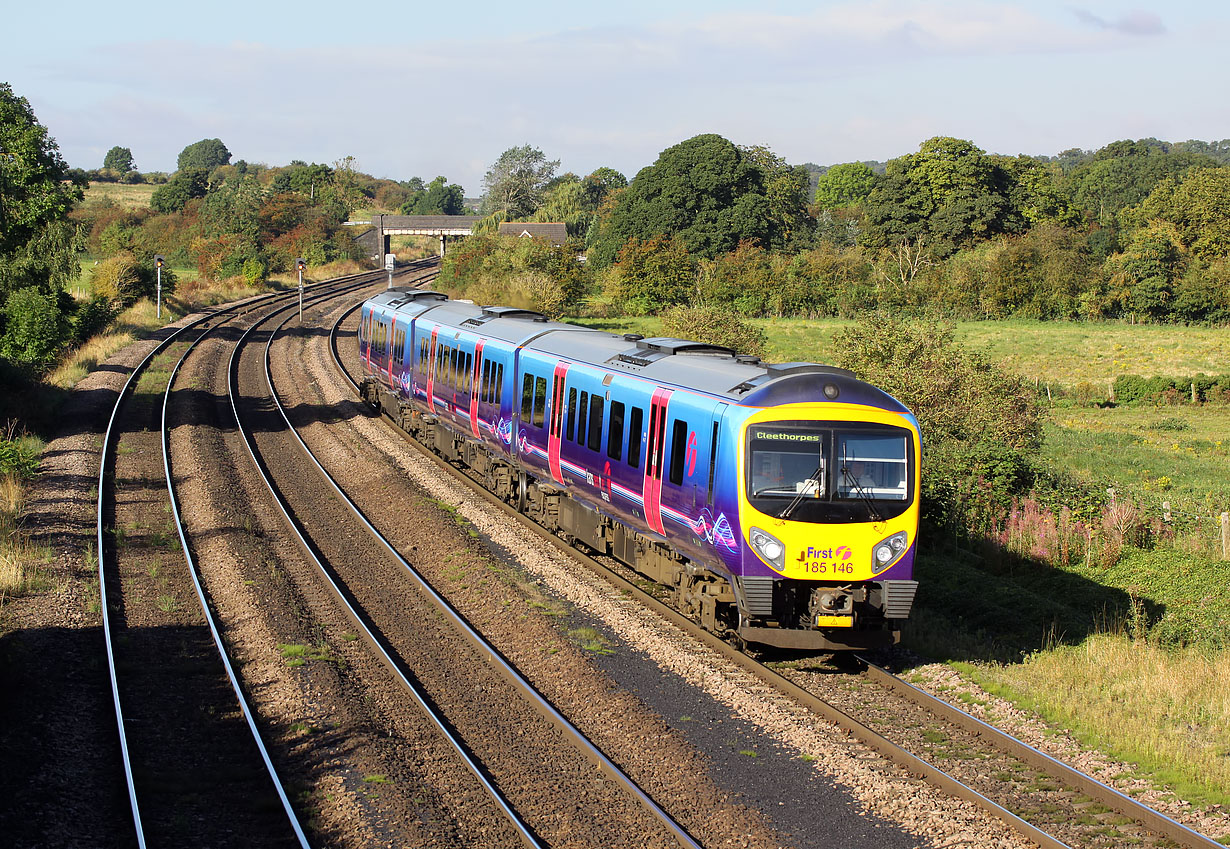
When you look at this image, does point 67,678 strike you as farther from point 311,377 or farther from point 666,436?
point 311,377

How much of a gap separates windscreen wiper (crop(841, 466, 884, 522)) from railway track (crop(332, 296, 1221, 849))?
6.10 ft

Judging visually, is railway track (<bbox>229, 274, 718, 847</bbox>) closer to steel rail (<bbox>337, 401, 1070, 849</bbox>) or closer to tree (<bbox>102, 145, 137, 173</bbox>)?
steel rail (<bbox>337, 401, 1070, 849</bbox>)

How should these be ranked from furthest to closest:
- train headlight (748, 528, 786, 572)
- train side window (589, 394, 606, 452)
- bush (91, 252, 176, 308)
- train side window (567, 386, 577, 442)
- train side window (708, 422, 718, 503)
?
bush (91, 252, 176, 308)
train side window (567, 386, 577, 442)
train side window (589, 394, 606, 452)
train side window (708, 422, 718, 503)
train headlight (748, 528, 786, 572)

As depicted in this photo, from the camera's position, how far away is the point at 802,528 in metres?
11.2

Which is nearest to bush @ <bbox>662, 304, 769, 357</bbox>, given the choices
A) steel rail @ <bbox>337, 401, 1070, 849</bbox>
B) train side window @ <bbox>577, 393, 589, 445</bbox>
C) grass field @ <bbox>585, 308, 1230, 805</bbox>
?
grass field @ <bbox>585, 308, 1230, 805</bbox>

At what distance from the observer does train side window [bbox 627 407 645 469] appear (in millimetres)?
14016

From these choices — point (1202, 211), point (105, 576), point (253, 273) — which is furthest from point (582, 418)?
point (1202, 211)

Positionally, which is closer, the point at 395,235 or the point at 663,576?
the point at 663,576

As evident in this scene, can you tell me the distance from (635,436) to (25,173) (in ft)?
97.8

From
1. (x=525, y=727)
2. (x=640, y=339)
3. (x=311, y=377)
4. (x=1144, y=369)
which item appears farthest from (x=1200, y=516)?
(x=1144, y=369)

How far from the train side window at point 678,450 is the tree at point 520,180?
118 meters

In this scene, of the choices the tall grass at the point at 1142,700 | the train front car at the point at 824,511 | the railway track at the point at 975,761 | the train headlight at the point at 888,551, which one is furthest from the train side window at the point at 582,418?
the tall grass at the point at 1142,700

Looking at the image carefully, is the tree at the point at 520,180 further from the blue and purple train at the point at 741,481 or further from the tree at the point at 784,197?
the blue and purple train at the point at 741,481

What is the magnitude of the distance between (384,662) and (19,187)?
30042 millimetres
